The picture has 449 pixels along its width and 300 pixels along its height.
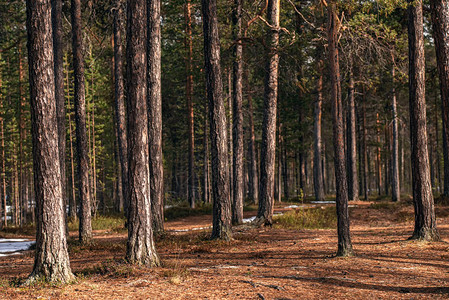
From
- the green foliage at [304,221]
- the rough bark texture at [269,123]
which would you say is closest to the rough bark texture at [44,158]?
the rough bark texture at [269,123]

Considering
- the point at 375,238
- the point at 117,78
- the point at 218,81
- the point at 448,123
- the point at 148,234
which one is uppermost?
the point at 117,78

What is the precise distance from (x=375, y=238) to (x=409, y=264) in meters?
3.76

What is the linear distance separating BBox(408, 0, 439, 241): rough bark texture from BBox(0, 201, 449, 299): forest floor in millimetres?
662

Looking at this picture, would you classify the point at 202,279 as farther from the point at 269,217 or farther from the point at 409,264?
the point at 269,217

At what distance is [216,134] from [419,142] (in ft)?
19.9

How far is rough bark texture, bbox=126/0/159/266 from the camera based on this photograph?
9211 mm

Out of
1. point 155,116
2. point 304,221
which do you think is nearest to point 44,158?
point 155,116

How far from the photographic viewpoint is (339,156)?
32.9ft

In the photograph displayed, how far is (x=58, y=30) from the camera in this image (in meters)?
14.8

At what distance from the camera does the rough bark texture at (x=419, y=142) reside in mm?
12008

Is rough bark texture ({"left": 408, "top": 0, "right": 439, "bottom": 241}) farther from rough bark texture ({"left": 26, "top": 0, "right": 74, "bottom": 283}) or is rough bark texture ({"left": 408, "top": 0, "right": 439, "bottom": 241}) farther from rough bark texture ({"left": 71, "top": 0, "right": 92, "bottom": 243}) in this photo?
rough bark texture ({"left": 71, "top": 0, "right": 92, "bottom": 243})

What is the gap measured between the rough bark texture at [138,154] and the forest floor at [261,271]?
1.76 feet

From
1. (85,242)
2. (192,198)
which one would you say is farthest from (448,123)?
(192,198)

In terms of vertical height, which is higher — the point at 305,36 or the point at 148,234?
the point at 305,36
